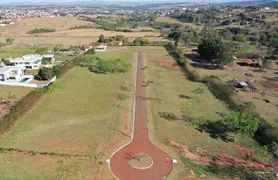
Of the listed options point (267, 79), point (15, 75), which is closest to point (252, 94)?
point (267, 79)

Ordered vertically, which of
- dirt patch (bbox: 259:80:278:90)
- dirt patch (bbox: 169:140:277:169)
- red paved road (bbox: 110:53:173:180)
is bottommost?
dirt patch (bbox: 169:140:277:169)

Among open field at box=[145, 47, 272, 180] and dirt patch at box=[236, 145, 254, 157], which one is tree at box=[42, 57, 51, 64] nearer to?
open field at box=[145, 47, 272, 180]

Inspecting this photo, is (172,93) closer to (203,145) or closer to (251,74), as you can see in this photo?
(203,145)

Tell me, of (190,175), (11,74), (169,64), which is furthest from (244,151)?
(11,74)

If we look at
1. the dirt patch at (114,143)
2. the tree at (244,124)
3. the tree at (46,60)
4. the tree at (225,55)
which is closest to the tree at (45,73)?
the tree at (46,60)

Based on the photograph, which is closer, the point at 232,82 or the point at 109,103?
the point at 109,103

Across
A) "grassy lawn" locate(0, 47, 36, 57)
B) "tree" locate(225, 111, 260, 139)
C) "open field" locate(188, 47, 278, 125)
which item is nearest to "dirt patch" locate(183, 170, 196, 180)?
"tree" locate(225, 111, 260, 139)
